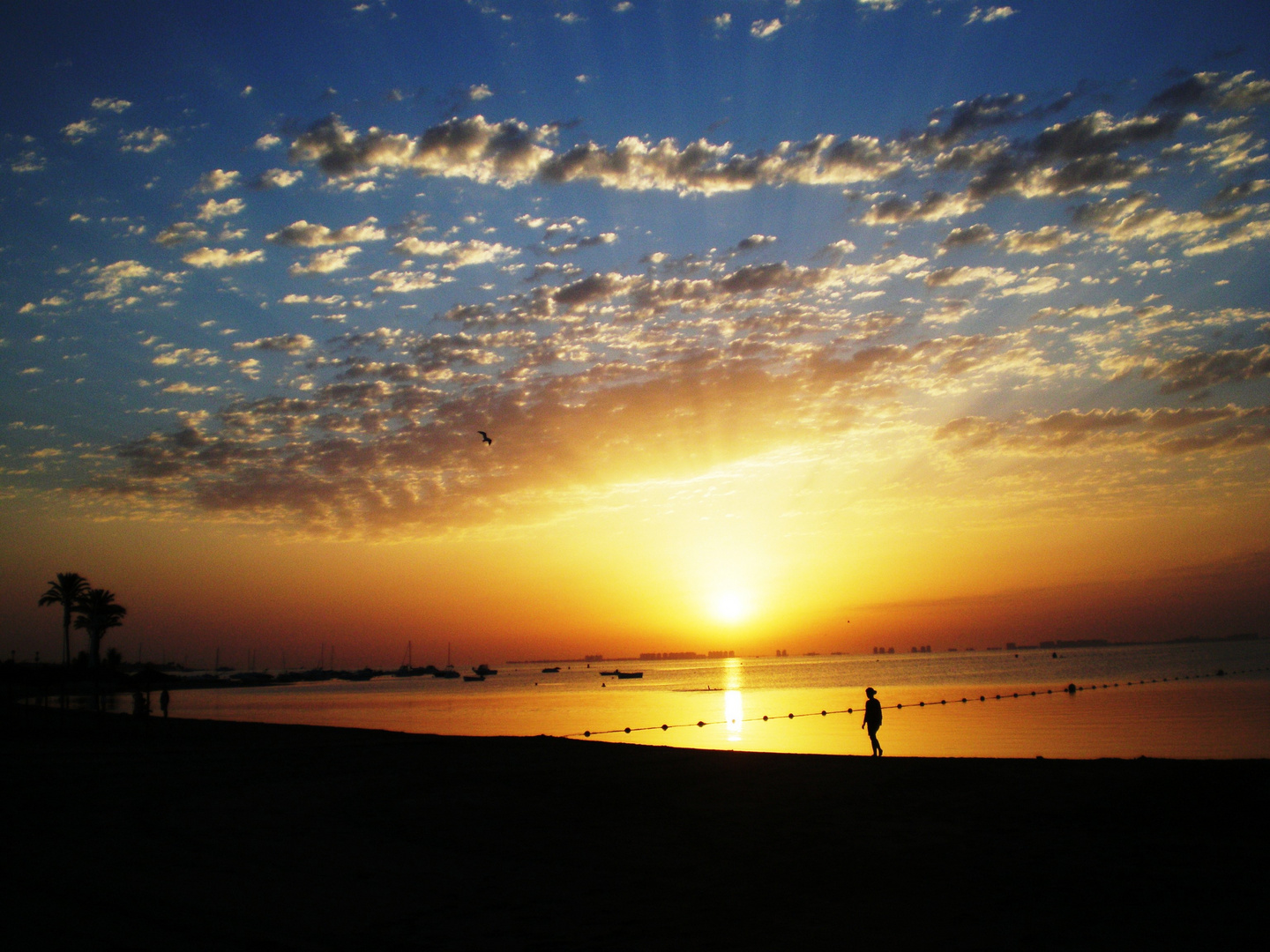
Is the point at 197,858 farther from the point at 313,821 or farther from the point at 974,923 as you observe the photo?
the point at 974,923

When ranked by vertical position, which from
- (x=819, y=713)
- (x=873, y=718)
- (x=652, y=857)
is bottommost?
(x=819, y=713)

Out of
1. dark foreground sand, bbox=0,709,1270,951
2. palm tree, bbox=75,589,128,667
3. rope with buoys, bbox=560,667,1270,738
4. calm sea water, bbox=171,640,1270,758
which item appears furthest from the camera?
palm tree, bbox=75,589,128,667

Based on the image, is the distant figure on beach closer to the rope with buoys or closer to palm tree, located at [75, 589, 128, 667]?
the rope with buoys

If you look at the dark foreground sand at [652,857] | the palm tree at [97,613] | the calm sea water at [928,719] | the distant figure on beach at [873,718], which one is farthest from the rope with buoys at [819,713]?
the palm tree at [97,613]

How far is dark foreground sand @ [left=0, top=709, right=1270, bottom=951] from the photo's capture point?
7609mm

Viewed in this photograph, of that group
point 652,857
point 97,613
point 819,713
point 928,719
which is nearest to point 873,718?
point 652,857

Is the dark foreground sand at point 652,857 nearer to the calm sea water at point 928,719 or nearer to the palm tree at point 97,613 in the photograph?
the calm sea water at point 928,719

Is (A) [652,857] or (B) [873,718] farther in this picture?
(B) [873,718]

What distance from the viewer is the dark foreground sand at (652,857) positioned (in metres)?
7.61

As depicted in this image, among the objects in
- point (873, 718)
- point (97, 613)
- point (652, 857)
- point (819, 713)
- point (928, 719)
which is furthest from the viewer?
point (97, 613)

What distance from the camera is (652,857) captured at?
10570mm

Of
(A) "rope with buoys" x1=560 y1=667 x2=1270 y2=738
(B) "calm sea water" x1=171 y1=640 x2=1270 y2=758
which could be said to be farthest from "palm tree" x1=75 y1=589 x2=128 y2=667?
(A) "rope with buoys" x1=560 y1=667 x2=1270 y2=738

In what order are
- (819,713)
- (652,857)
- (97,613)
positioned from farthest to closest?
(97,613) < (819,713) < (652,857)

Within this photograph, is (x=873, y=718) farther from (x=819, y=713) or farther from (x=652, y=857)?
(x=819, y=713)
